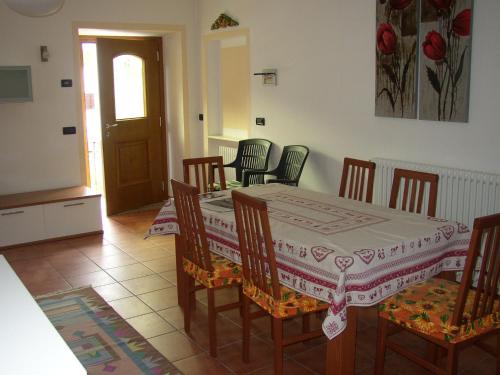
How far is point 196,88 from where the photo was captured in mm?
6879

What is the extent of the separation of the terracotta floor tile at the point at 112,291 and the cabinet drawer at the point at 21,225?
1442 mm

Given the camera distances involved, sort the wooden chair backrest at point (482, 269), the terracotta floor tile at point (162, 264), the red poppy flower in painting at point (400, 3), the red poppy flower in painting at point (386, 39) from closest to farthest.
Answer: the wooden chair backrest at point (482, 269) < the red poppy flower in painting at point (400, 3) < the red poppy flower in painting at point (386, 39) < the terracotta floor tile at point (162, 264)

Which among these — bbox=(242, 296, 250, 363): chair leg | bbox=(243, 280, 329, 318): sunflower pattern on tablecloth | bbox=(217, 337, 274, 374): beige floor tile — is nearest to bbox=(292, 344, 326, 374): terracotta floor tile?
bbox=(217, 337, 274, 374): beige floor tile

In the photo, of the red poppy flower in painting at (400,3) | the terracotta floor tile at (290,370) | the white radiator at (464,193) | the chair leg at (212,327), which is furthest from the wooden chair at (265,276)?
the red poppy flower in painting at (400,3)

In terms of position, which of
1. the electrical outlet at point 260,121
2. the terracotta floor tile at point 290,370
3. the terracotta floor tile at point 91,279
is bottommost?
the terracotta floor tile at point 290,370

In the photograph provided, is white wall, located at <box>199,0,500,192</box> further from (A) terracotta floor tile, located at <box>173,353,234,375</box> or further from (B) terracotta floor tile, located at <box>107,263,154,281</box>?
(A) terracotta floor tile, located at <box>173,353,234,375</box>

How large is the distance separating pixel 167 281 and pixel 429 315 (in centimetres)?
237

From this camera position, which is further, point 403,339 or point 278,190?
point 278,190

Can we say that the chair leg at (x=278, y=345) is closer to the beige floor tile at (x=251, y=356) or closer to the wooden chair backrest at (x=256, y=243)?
the wooden chair backrest at (x=256, y=243)

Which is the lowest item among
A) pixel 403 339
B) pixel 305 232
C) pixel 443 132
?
pixel 403 339

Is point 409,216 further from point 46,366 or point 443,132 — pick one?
point 46,366

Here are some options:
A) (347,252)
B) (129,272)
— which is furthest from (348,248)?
(129,272)

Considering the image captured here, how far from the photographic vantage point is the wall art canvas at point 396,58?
4.18 meters

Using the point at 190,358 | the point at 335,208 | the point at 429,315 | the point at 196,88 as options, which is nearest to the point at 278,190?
the point at 335,208
